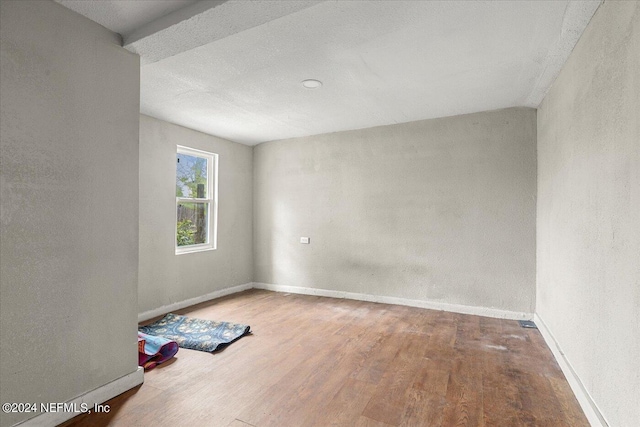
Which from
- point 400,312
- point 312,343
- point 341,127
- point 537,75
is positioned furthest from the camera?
point 341,127

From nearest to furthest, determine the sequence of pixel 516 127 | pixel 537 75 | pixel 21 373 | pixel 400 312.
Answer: pixel 21 373
pixel 537 75
pixel 516 127
pixel 400 312

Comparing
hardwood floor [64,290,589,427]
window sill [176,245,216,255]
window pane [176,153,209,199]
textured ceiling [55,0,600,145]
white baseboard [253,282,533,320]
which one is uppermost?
textured ceiling [55,0,600,145]

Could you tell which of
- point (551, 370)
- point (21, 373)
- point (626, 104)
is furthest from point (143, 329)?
point (626, 104)

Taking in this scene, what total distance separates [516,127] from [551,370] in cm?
261

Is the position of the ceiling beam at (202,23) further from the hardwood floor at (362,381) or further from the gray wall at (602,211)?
the hardwood floor at (362,381)

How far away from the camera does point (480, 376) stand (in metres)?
2.39

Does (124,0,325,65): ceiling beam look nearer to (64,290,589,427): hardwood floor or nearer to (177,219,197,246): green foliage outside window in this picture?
(64,290,589,427): hardwood floor

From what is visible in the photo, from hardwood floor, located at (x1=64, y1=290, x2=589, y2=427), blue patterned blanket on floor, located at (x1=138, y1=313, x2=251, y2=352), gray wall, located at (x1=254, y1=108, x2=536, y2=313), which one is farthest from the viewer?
gray wall, located at (x1=254, y1=108, x2=536, y2=313)

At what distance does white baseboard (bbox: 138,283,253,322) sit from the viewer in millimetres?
3795

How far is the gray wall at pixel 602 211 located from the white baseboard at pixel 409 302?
0.96 meters

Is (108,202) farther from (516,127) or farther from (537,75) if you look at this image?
(516,127)

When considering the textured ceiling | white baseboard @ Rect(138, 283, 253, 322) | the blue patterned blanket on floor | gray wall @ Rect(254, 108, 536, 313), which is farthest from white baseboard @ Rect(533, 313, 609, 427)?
white baseboard @ Rect(138, 283, 253, 322)

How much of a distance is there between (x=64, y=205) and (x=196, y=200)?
2737mm

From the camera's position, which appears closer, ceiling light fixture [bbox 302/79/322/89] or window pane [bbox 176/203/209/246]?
ceiling light fixture [bbox 302/79/322/89]
